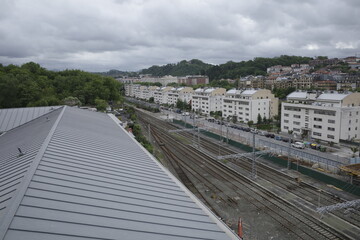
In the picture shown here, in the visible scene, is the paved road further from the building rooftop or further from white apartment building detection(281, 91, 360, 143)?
the building rooftop

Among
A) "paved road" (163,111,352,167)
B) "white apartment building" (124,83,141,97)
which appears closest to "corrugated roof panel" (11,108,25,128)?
"paved road" (163,111,352,167)

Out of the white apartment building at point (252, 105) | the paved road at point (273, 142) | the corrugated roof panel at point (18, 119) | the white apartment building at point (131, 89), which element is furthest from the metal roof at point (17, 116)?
the white apartment building at point (131, 89)

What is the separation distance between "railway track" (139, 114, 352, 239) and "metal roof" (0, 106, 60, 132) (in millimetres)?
16617

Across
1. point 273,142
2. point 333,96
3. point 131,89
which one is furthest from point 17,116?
point 131,89

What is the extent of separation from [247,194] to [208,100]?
153 ft

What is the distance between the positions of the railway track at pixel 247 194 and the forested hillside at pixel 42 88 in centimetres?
2601

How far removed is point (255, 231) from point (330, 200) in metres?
8.33

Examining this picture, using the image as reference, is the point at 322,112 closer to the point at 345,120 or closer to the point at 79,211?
the point at 345,120

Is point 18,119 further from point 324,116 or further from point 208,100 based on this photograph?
point 208,100

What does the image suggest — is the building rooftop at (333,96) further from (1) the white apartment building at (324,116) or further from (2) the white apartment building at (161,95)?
(2) the white apartment building at (161,95)

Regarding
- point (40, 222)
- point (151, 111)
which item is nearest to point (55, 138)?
point (40, 222)

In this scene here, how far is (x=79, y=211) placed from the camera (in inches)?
216

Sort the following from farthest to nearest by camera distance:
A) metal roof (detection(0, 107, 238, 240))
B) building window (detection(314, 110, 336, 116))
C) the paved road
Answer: building window (detection(314, 110, 336, 116))
the paved road
metal roof (detection(0, 107, 238, 240))

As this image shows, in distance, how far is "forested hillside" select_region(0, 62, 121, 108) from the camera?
41134 millimetres
